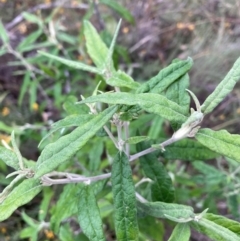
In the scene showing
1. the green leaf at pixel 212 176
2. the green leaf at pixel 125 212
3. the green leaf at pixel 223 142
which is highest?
the green leaf at pixel 223 142

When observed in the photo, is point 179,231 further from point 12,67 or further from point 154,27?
point 12,67

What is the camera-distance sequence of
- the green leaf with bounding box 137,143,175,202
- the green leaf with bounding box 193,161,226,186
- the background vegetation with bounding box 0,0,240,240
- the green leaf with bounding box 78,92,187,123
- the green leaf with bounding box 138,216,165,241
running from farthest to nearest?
1. the background vegetation with bounding box 0,0,240,240
2. the green leaf with bounding box 193,161,226,186
3. the green leaf with bounding box 138,216,165,241
4. the green leaf with bounding box 137,143,175,202
5. the green leaf with bounding box 78,92,187,123

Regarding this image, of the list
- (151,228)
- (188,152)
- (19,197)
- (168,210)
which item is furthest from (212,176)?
(19,197)

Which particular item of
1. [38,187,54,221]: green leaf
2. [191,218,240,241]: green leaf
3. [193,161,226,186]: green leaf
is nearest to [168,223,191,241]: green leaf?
[191,218,240,241]: green leaf

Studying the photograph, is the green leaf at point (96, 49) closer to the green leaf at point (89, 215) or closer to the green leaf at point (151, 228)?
the green leaf at point (89, 215)

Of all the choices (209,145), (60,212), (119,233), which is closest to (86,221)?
(119,233)

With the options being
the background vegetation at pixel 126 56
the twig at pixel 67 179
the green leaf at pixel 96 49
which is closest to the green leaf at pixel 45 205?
the background vegetation at pixel 126 56

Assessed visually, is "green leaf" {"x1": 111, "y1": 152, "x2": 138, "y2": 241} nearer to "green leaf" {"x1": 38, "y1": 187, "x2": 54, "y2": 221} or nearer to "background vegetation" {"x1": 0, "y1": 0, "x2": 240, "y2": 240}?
"green leaf" {"x1": 38, "y1": 187, "x2": 54, "y2": 221}
